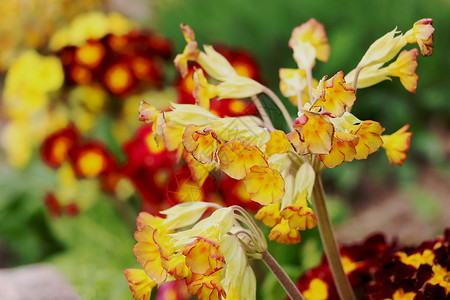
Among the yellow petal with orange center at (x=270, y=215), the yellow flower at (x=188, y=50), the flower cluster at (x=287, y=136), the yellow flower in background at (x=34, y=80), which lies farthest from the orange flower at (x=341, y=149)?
the yellow flower in background at (x=34, y=80)

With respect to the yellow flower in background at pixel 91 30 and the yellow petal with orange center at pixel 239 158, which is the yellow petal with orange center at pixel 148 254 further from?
the yellow flower in background at pixel 91 30

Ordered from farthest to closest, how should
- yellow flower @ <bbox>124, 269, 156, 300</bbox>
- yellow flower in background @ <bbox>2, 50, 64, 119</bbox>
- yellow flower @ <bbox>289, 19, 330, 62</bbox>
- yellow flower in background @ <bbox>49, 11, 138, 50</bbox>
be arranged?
yellow flower in background @ <bbox>49, 11, 138, 50</bbox>, yellow flower in background @ <bbox>2, 50, 64, 119</bbox>, yellow flower @ <bbox>289, 19, 330, 62</bbox>, yellow flower @ <bbox>124, 269, 156, 300</bbox>

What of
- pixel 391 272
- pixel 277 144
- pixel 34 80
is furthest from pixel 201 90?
pixel 34 80

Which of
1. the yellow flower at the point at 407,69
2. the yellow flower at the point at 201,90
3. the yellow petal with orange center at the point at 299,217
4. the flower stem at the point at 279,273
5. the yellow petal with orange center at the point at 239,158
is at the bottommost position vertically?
the flower stem at the point at 279,273

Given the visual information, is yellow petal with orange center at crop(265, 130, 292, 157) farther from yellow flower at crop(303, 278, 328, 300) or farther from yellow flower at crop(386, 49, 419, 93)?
yellow flower at crop(303, 278, 328, 300)

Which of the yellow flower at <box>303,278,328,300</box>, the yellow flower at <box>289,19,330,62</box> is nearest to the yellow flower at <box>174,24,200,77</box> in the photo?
the yellow flower at <box>289,19,330,62</box>

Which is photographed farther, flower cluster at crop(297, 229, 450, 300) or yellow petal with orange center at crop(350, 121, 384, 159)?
flower cluster at crop(297, 229, 450, 300)

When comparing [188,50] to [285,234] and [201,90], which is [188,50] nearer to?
[201,90]

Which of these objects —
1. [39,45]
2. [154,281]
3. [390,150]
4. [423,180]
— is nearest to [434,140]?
[423,180]
